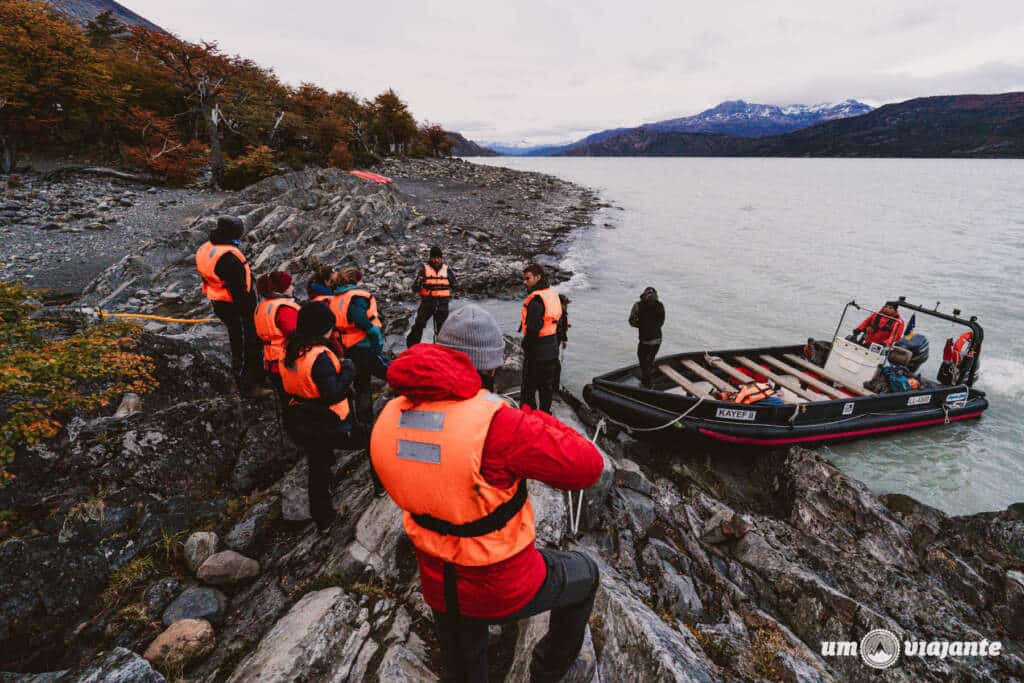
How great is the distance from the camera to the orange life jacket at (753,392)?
849 cm

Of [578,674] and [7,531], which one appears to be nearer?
[578,674]

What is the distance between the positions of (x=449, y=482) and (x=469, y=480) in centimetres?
9

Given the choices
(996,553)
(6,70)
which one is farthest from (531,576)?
(6,70)

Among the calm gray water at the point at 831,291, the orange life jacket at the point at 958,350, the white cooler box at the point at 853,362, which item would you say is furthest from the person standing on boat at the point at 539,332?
the orange life jacket at the point at 958,350

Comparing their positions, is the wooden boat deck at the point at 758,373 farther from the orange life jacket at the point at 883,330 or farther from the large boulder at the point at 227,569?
the large boulder at the point at 227,569

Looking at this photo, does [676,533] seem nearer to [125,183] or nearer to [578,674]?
[578,674]

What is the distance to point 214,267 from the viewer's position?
5.52 metres

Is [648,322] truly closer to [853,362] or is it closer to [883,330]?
[853,362]

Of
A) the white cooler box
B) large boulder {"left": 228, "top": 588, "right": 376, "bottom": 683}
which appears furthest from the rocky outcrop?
the white cooler box

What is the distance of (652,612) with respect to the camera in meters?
3.53

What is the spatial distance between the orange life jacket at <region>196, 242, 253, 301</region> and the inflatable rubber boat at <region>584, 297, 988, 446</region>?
617cm

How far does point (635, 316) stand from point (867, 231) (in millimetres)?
41014

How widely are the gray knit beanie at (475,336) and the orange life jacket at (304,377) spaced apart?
1792mm
